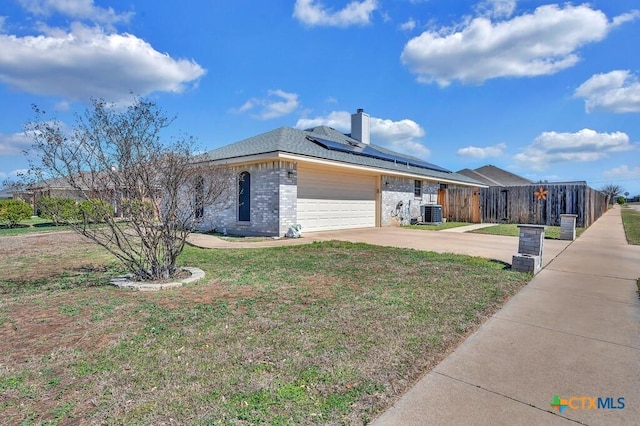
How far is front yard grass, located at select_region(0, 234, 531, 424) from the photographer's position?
7.36 ft

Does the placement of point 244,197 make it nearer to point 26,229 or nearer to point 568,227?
point 26,229

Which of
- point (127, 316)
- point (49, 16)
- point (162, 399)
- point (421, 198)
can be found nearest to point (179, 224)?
point (127, 316)

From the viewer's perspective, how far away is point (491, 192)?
18.9 metres

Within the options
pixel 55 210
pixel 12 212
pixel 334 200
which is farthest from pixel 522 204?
pixel 12 212

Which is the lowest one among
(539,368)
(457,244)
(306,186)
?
(539,368)

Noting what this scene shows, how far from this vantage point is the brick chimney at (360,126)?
1958cm

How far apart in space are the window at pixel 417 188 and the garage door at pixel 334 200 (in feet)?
12.6

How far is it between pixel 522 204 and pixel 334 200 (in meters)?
11.4

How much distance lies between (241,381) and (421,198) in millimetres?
18417

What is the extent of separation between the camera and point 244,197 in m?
12.5

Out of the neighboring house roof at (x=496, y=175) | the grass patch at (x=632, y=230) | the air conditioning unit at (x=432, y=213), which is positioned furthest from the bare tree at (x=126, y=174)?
the neighboring house roof at (x=496, y=175)

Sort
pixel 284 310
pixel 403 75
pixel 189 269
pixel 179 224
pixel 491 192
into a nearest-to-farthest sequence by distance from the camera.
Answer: pixel 284 310
pixel 179 224
pixel 189 269
pixel 403 75
pixel 491 192

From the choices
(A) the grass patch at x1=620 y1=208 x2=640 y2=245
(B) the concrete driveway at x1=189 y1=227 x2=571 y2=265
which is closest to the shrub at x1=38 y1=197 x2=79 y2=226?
A: (B) the concrete driveway at x1=189 y1=227 x2=571 y2=265

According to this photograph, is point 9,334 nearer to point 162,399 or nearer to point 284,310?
point 162,399
